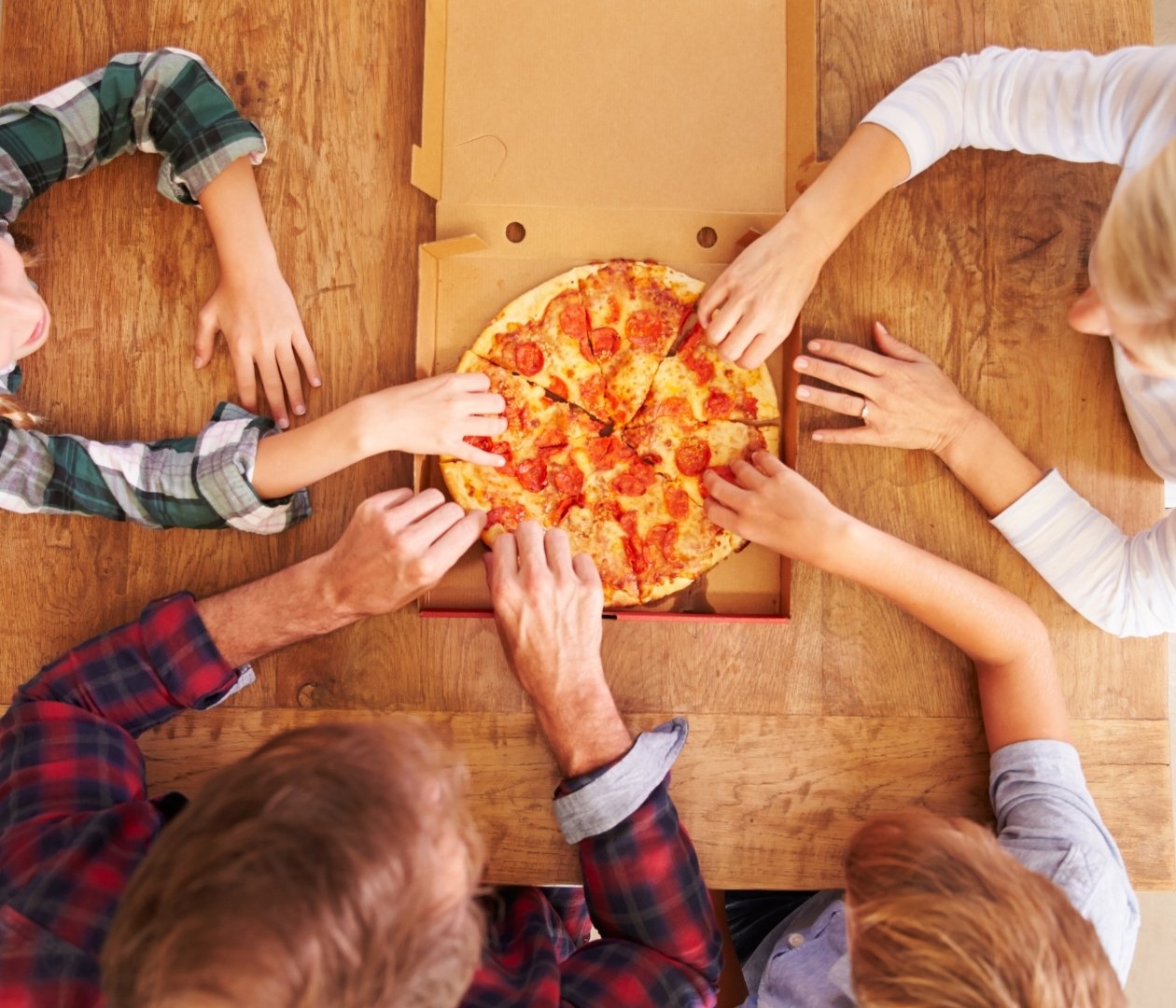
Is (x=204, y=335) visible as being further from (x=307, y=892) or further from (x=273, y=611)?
(x=307, y=892)

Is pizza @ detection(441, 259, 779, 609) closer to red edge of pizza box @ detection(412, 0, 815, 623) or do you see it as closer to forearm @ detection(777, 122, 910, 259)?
red edge of pizza box @ detection(412, 0, 815, 623)

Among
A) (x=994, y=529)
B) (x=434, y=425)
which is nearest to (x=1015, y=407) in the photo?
(x=994, y=529)

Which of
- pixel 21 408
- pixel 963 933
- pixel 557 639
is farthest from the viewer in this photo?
pixel 21 408

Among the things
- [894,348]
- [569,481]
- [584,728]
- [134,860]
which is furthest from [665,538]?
[134,860]

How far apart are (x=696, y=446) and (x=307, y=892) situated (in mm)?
847

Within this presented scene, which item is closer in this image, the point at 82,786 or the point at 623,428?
the point at 82,786

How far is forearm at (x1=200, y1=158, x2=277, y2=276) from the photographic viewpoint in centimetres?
129

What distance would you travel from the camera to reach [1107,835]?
3.67ft

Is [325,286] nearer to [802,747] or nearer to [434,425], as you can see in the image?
[434,425]

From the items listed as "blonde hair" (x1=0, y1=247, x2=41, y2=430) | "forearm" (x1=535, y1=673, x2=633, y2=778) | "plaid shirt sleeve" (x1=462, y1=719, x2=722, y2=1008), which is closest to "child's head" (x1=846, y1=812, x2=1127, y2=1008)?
"plaid shirt sleeve" (x1=462, y1=719, x2=722, y2=1008)

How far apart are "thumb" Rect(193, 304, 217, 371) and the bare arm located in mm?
825

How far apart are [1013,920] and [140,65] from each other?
1.54 metres

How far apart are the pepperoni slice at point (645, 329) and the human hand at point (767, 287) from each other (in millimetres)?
101

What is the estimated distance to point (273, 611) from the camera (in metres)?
1.23
